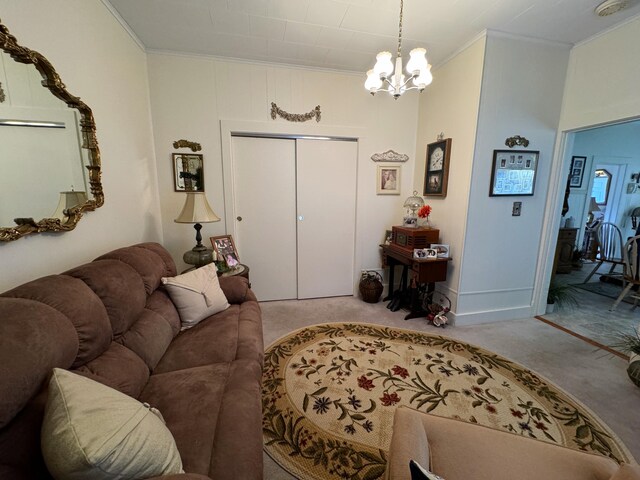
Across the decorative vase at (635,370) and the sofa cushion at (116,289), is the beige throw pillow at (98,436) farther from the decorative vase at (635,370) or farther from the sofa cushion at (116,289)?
the decorative vase at (635,370)

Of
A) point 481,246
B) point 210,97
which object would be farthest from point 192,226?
point 481,246

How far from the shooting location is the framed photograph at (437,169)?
2.75 meters

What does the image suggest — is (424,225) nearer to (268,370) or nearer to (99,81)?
(268,370)

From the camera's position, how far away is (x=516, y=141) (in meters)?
2.53

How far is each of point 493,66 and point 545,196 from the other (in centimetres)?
139

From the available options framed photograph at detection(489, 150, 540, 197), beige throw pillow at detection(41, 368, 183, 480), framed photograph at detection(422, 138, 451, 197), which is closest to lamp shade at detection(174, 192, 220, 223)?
beige throw pillow at detection(41, 368, 183, 480)

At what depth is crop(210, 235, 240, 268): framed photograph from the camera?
8.71 feet

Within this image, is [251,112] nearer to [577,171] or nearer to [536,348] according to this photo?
[536,348]

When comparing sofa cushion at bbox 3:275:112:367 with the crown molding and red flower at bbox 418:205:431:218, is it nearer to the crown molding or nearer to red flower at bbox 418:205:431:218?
the crown molding

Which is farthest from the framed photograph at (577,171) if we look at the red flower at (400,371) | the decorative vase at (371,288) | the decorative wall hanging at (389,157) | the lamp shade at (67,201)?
the lamp shade at (67,201)

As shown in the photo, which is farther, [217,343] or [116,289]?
[217,343]

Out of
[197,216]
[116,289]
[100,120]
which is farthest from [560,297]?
[100,120]

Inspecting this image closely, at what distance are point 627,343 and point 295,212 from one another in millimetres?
3132

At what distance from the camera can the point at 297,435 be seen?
1.46 m
